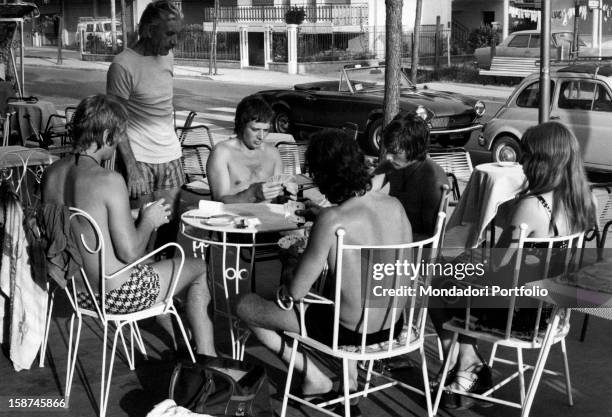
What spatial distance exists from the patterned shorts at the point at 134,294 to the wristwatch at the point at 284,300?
2.49 feet

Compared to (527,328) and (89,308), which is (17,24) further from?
(527,328)

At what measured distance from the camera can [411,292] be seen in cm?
407

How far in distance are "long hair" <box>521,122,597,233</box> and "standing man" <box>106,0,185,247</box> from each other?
2.49 m

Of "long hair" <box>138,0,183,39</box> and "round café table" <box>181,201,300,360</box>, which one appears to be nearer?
"round café table" <box>181,201,300,360</box>

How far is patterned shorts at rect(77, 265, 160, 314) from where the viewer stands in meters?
4.36

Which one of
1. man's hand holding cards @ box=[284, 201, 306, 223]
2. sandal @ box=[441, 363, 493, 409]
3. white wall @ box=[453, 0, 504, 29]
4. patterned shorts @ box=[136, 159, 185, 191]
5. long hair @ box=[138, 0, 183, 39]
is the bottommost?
sandal @ box=[441, 363, 493, 409]

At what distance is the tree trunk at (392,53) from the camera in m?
8.32

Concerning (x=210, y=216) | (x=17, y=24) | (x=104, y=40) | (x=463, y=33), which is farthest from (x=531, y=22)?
(x=210, y=216)

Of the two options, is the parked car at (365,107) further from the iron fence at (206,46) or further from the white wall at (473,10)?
the white wall at (473,10)

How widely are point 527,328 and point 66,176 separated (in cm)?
234

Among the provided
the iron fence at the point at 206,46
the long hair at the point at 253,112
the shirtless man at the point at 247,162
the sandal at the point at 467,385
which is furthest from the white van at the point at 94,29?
the sandal at the point at 467,385

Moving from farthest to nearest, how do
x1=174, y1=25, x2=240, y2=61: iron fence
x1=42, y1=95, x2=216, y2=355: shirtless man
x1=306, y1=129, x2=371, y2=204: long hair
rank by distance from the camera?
x1=174, y1=25, x2=240, y2=61: iron fence, x1=42, y1=95, x2=216, y2=355: shirtless man, x1=306, y1=129, x2=371, y2=204: long hair

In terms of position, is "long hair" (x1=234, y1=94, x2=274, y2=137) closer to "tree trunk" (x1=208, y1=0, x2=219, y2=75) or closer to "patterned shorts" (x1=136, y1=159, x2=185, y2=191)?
"patterned shorts" (x1=136, y1=159, x2=185, y2=191)

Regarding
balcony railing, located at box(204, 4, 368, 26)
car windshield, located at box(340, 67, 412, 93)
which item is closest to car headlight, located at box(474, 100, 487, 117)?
car windshield, located at box(340, 67, 412, 93)
